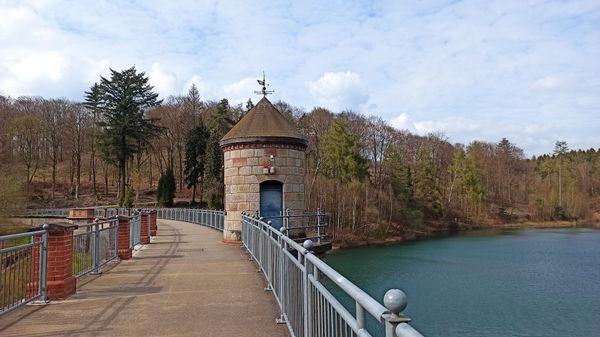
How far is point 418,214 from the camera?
171 feet

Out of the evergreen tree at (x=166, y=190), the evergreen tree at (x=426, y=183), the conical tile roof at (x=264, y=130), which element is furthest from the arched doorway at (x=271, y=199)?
the evergreen tree at (x=426, y=183)

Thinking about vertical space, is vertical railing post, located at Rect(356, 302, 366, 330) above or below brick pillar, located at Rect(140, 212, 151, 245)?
above

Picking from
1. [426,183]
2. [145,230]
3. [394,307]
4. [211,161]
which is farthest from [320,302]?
[426,183]

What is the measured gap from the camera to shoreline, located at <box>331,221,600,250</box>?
42562 mm

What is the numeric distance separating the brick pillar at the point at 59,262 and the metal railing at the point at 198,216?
12269 mm

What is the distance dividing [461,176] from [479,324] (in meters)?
50.2

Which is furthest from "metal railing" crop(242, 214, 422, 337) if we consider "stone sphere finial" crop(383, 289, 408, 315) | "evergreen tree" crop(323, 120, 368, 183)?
"evergreen tree" crop(323, 120, 368, 183)

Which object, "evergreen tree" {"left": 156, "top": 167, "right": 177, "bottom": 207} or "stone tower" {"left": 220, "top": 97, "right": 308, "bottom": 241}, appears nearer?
"stone tower" {"left": 220, "top": 97, "right": 308, "bottom": 241}

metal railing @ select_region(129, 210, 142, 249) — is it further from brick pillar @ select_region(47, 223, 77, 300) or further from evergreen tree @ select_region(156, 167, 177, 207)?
evergreen tree @ select_region(156, 167, 177, 207)

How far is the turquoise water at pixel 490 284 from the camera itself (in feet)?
55.2

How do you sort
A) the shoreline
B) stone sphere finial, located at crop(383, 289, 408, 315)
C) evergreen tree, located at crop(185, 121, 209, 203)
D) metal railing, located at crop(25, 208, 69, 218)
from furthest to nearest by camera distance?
evergreen tree, located at crop(185, 121, 209, 203), the shoreline, metal railing, located at crop(25, 208, 69, 218), stone sphere finial, located at crop(383, 289, 408, 315)

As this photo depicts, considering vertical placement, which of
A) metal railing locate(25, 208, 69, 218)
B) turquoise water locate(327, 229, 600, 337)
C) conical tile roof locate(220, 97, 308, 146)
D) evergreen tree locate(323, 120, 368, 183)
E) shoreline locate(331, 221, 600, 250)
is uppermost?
evergreen tree locate(323, 120, 368, 183)

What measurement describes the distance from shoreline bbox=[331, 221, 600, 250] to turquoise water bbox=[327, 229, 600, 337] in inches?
93.4

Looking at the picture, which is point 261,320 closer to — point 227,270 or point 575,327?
point 227,270
